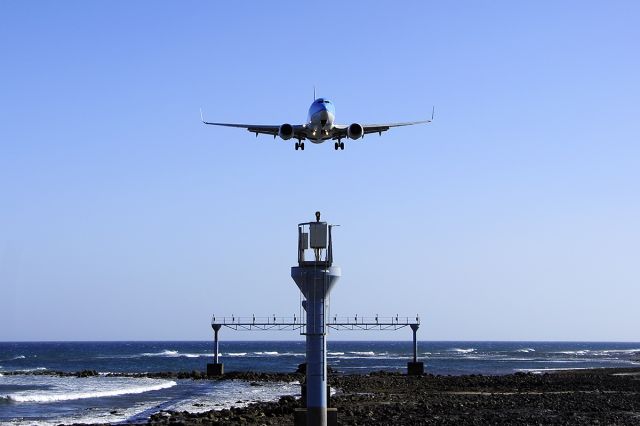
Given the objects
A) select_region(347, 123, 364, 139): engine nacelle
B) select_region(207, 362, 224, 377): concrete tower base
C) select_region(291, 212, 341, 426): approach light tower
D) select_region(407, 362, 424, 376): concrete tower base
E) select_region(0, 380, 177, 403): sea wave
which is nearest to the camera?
select_region(291, 212, 341, 426): approach light tower

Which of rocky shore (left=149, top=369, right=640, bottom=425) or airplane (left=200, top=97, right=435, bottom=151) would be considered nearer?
rocky shore (left=149, top=369, right=640, bottom=425)

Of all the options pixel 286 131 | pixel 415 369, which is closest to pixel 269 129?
pixel 286 131

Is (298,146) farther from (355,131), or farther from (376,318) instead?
(376,318)

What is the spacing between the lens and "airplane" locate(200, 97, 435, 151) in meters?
43.7

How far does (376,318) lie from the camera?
71.9 metres

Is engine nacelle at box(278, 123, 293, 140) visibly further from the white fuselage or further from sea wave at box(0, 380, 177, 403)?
sea wave at box(0, 380, 177, 403)

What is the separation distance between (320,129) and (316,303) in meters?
23.6

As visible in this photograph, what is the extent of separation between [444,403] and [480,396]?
18.2ft

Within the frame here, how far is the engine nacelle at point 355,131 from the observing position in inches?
1713

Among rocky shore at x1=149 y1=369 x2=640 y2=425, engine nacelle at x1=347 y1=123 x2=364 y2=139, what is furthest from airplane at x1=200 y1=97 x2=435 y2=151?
rocky shore at x1=149 y1=369 x2=640 y2=425

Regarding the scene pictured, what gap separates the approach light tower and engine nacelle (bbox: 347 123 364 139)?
71.3 ft

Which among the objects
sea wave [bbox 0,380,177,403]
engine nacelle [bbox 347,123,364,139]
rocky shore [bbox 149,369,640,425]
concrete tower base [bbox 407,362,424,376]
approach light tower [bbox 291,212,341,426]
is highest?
engine nacelle [bbox 347,123,364,139]

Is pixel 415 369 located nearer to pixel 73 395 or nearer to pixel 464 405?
pixel 73 395

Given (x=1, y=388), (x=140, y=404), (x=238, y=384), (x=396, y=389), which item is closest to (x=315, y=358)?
(x=140, y=404)
